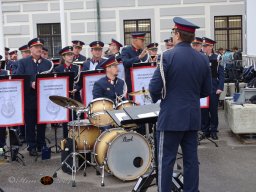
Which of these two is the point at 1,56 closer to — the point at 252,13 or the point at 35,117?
the point at 35,117

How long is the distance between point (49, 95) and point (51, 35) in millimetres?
13338

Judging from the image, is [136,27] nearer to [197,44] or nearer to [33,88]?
[197,44]

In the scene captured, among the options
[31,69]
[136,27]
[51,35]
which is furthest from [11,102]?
[51,35]

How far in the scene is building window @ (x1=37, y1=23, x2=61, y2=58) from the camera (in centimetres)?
2252

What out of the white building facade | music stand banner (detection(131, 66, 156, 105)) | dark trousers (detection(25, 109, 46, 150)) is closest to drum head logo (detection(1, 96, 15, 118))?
dark trousers (detection(25, 109, 46, 150))

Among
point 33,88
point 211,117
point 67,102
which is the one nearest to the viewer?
point 67,102

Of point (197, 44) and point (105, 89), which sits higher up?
point (197, 44)

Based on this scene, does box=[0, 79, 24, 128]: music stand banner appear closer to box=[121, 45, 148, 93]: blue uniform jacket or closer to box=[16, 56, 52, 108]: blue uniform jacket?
box=[16, 56, 52, 108]: blue uniform jacket

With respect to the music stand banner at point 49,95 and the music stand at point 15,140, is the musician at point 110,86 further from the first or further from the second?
the music stand at point 15,140

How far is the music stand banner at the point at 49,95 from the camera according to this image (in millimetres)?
9719

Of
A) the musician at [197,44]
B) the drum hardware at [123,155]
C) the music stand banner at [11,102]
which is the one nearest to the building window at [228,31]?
the musician at [197,44]

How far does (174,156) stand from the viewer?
20.5 ft

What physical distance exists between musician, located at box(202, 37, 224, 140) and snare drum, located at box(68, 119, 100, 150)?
3209mm

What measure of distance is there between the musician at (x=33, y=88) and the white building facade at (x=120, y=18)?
11454 mm
